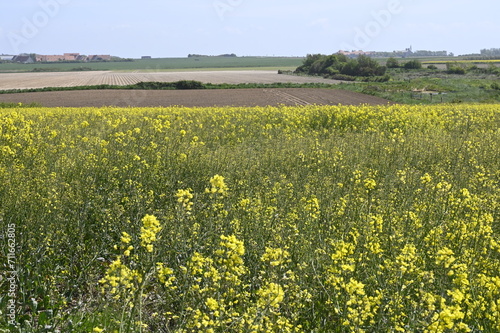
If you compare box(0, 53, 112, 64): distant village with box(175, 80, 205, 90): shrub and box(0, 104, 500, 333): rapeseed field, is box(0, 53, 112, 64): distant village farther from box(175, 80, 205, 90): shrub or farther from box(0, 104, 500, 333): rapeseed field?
box(0, 104, 500, 333): rapeseed field

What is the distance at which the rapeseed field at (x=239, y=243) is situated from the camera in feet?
10.2

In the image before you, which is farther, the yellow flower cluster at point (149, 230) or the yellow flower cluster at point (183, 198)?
the yellow flower cluster at point (183, 198)

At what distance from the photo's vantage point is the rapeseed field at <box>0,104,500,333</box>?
311cm

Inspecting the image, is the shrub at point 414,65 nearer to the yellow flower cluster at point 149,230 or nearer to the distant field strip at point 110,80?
the distant field strip at point 110,80

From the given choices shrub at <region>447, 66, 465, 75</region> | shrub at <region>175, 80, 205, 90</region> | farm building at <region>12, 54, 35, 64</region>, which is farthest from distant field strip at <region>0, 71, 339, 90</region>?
farm building at <region>12, 54, 35, 64</region>

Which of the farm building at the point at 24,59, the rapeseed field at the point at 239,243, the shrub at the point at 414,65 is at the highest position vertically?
the farm building at the point at 24,59

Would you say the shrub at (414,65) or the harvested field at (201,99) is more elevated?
the shrub at (414,65)

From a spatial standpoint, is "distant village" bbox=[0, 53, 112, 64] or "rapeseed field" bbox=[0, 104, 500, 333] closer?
"rapeseed field" bbox=[0, 104, 500, 333]

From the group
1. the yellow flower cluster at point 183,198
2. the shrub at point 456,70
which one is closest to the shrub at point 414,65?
the shrub at point 456,70

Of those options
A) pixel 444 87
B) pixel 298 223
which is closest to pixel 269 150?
pixel 298 223

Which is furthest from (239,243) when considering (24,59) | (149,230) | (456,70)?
(24,59)

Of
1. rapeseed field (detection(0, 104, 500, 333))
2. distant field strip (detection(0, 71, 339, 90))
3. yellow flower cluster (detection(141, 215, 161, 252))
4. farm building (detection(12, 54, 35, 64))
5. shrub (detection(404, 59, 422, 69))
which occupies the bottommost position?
rapeseed field (detection(0, 104, 500, 333))

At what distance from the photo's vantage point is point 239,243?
294 centimetres

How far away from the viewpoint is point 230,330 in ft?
10.6
